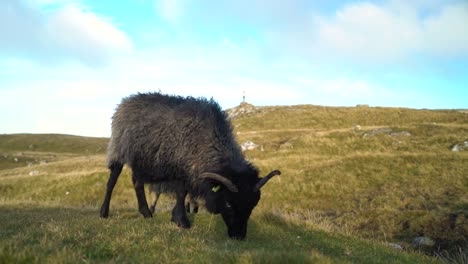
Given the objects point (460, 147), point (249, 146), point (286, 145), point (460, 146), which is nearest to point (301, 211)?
point (460, 147)

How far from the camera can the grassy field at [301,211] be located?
6.67m

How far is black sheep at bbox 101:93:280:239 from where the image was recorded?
974cm

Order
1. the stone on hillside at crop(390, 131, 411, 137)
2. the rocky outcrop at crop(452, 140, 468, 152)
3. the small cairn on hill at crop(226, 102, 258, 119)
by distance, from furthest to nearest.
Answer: the small cairn on hill at crop(226, 102, 258, 119), the stone on hillside at crop(390, 131, 411, 137), the rocky outcrop at crop(452, 140, 468, 152)

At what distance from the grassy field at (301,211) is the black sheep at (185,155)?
802mm

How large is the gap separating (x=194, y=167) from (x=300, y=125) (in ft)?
223

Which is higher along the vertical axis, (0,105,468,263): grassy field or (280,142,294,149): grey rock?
(280,142,294,149): grey rock

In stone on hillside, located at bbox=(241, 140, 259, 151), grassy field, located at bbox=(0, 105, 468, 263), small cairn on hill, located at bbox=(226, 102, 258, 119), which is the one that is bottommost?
grassy field, located at bbox=(0, 105, 468, 263)

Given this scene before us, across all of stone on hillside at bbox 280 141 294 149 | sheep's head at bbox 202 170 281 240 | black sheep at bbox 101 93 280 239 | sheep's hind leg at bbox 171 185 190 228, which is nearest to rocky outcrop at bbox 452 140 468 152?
stone on hillside at bbox 280 141 294 149

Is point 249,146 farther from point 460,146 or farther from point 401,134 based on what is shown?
point 460,146

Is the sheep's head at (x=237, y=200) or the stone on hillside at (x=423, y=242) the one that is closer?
the sheep's head at (x=237, y=200)

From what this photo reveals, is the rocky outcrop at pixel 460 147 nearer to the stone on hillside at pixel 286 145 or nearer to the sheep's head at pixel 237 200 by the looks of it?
the stone on hillside at pixel 286 145

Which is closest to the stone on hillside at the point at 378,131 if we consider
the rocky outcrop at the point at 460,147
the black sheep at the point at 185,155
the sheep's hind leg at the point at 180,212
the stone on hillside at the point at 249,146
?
the rocky outcrop at the point at 460,147

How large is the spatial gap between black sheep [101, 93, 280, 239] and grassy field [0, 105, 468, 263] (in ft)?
2.63

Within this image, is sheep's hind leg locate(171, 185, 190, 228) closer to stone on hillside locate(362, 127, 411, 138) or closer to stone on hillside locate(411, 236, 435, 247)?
stone on hillside locate(411, 236, 435, 247)
